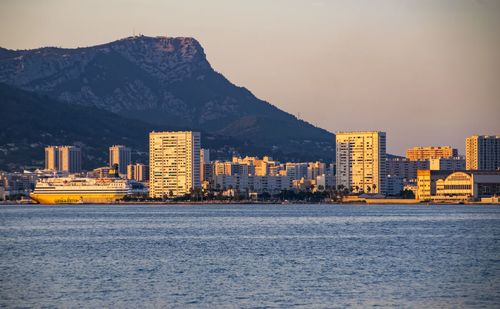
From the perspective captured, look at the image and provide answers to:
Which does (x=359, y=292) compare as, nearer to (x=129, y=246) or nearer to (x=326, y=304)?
(x=326, y=304)

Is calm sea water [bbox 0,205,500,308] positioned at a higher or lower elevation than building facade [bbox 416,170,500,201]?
lower

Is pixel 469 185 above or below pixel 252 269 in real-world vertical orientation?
above

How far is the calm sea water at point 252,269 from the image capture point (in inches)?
1591

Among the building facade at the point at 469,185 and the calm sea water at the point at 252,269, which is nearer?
the calm sea water at the point at 252,269

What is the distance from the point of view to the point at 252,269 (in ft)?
167

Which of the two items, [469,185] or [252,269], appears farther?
[469,185]

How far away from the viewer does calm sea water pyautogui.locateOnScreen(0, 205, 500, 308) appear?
4041 cm

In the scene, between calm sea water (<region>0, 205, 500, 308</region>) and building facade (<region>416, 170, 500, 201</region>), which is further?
building facade (<region>416, 170, 500, 201</region>)

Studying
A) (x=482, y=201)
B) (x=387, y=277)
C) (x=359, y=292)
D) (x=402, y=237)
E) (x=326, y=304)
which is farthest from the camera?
(x=482, y=201)

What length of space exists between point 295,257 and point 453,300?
18.5m

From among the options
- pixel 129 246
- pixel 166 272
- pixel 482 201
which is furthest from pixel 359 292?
pixel 482 201

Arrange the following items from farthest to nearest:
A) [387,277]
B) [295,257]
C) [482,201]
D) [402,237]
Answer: [482,201], [402,237], [295,257], [387,277]

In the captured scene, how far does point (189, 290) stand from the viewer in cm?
4303

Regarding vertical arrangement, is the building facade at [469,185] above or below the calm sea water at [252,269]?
above
